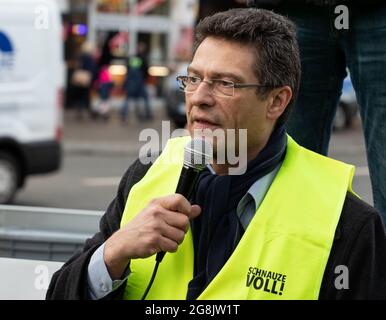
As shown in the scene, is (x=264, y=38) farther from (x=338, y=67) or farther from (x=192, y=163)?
(x=338, y=67)

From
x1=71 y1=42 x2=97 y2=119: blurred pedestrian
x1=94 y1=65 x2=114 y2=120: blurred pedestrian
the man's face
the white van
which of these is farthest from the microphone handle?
x1=94 y1=65 x2=114 y2=120: blurred pedestrian

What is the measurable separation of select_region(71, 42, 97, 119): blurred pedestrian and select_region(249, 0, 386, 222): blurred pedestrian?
16.0 metres

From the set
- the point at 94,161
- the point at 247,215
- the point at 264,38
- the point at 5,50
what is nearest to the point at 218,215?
the point at 247,215

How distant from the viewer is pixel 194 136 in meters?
2.05

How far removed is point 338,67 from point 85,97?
53.3ft

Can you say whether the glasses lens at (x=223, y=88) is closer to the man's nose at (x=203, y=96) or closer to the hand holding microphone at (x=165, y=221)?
the man's nose at (x=203, y=96)

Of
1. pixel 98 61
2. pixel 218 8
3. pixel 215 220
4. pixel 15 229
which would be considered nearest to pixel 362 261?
pixel 215 220

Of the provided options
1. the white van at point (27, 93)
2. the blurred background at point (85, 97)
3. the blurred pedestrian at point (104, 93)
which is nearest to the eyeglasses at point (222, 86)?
the blurred background at point (85, 97)

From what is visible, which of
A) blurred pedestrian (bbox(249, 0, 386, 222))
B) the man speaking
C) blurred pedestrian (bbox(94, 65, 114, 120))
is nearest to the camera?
the man speaking

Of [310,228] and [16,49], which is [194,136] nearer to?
[310,228]

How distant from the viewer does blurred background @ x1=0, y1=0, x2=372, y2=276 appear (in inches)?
329

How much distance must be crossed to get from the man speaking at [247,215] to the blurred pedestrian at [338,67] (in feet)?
1.22

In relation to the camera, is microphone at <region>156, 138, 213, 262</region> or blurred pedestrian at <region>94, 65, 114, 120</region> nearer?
microphone at <region>156, 138, 213, 262</region>

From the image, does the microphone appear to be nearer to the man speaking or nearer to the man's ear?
the man speaking
